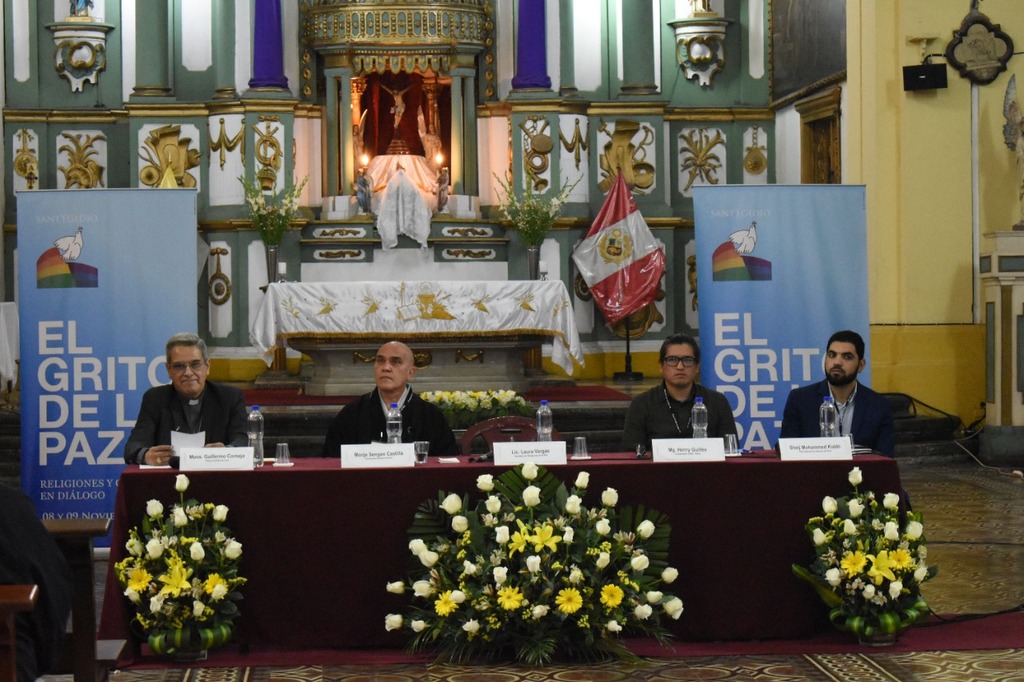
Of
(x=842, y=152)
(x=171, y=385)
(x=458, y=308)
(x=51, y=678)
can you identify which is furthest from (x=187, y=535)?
(x=842, y=152)

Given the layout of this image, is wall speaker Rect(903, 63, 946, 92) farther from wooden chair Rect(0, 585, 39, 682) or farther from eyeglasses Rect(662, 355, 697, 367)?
wooden chair Rect(0, 585, 39, 682)

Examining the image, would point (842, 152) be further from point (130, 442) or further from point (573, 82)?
point (130, 442)

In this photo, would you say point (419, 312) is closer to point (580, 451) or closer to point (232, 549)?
point (580, 451)

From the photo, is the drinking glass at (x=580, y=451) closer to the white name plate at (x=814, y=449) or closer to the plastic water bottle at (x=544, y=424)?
the plastic water bottle at (x=544, y=424)

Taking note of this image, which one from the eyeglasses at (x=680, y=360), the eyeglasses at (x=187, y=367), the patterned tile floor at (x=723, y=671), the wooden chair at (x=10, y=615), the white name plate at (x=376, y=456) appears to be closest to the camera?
the wooden chair at (x=10, y=615)

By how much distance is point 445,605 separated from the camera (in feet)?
16.0

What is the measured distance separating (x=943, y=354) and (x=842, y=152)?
2.07m

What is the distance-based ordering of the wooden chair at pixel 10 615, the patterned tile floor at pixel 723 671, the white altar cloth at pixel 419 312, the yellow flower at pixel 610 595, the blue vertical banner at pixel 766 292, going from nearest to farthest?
the wooden chair at pixel 10 615
the patterned tile floor at pixel 723 671
the yellow flower at pixel 610 595
the blue vertical banner at pixel 766 292
the white altar cloth at pixel 419 312

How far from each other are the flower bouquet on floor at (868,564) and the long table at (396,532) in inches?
3.9

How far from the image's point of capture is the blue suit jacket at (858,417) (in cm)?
597

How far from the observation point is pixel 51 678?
193 inches

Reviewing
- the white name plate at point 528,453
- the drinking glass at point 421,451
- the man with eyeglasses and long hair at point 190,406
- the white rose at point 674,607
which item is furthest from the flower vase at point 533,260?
the white rose at point 674,607

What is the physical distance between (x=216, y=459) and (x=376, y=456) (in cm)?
53

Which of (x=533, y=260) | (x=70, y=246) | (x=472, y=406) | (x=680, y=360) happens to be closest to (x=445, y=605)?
(x=680, y=360)
